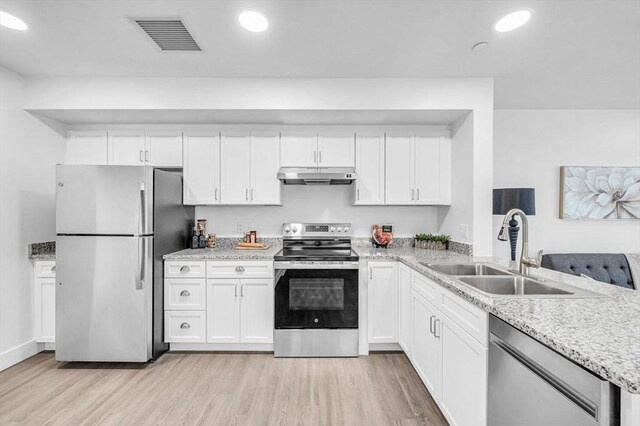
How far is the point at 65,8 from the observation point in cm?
185

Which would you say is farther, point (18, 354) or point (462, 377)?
point (18, 354)

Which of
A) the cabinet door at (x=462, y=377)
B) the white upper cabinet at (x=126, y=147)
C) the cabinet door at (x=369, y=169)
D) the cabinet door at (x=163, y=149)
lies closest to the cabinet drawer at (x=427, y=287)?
the cabinet door at (x=462, y=377)

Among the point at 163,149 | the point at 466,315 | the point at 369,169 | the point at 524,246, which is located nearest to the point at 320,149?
the point at 369,169

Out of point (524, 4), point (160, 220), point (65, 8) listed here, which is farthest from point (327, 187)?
point (65, 8)

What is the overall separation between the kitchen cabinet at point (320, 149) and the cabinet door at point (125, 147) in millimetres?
1502

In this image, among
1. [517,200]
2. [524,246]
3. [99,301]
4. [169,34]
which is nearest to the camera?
[524,246]

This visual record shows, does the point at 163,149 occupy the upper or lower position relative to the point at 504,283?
upper

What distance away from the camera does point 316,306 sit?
8.83 feet

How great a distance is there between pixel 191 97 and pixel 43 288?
2246 millimetres

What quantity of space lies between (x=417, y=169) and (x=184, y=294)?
2.62 metres

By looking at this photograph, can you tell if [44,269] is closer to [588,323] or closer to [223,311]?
[223,311]

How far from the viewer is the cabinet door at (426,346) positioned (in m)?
1.88

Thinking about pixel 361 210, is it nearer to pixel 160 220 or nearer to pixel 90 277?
pixel 160 220

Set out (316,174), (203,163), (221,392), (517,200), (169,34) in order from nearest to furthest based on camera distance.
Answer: (169,34), (221,392), (517,200), (316,174), (203,163)
